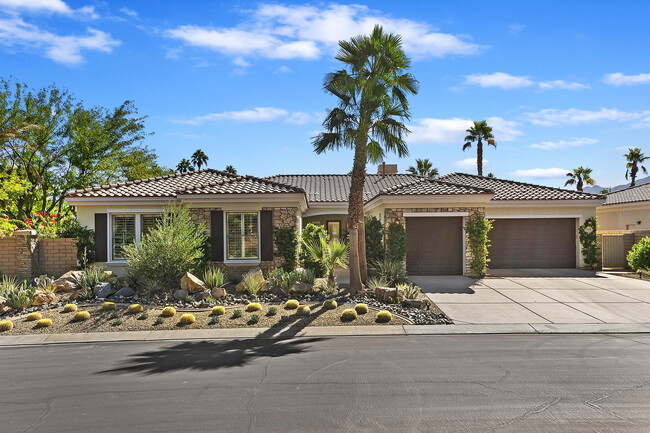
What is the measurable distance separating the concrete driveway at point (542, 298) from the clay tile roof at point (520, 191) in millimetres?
3428

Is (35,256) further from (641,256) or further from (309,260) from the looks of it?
(641,256)

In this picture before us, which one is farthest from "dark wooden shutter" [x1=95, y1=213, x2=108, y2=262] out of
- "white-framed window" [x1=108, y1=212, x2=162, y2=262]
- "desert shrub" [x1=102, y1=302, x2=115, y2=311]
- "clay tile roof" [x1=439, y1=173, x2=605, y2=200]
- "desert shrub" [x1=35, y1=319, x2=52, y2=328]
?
"clay tile roof" [x1=439, y1=173, x2=605, y2=200]

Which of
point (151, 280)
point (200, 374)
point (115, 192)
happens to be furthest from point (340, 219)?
point (200, 374)

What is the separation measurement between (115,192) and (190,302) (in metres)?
7.59

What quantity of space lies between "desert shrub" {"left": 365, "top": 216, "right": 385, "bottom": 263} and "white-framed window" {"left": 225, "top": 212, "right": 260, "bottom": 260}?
14.3 ft

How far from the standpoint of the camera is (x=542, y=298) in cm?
1258

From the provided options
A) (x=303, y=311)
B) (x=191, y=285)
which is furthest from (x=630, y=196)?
(x=191, y=285)

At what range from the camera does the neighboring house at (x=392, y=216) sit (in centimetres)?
1628

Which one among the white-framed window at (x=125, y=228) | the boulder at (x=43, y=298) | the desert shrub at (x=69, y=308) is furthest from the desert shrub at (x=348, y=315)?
the white-framed window at (x=125, y=228)

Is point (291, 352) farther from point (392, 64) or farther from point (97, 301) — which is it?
point (392, 64)

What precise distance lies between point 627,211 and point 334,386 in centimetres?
2416

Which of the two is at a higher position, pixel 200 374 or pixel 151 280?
pixel 151 280

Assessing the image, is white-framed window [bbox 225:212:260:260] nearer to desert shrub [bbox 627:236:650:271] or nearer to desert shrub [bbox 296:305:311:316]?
desert shrub [bbox 296:305:311:316]

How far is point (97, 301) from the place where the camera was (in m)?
12.2
